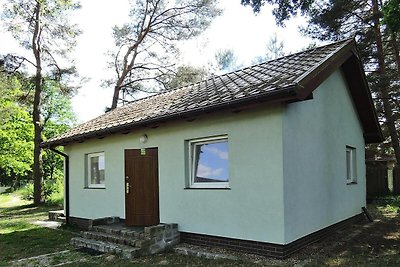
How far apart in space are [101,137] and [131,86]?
14.1m

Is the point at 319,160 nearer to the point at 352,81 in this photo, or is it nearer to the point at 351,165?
the point at 351,165

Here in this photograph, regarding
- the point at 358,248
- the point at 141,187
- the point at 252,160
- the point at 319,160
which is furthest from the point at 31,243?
the point at 358,248

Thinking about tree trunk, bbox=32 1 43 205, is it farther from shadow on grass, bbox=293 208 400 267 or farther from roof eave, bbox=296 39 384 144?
shadow on grass, bbox=293 208 400 267

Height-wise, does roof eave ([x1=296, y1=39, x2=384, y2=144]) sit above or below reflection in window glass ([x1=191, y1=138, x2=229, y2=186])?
above

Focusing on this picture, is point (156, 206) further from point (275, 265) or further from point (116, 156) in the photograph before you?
point (275, 265)

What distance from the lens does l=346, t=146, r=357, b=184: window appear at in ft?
35.7

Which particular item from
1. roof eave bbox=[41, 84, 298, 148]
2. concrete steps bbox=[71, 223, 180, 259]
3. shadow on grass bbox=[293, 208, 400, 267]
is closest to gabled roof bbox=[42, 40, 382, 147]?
roof eave bbox=[41, 84, 298, 148]

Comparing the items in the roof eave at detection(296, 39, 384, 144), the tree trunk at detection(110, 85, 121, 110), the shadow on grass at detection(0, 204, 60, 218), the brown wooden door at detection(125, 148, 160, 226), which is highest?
the tree trunk at detection(110, 85, 121, 110)

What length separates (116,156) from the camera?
10406 millimetres

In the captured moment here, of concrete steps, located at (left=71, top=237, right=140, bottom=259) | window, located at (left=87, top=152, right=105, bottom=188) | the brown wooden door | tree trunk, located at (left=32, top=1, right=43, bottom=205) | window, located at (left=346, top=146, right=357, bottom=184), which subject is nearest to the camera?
concrete steps, located at (left=71, top=237, right=140, bottom=259)

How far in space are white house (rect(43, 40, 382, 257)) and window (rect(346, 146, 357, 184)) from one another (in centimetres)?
6

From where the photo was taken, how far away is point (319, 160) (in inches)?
328

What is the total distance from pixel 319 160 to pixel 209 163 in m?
2.61

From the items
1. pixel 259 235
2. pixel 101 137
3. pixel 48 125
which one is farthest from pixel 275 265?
pixel 48 125
